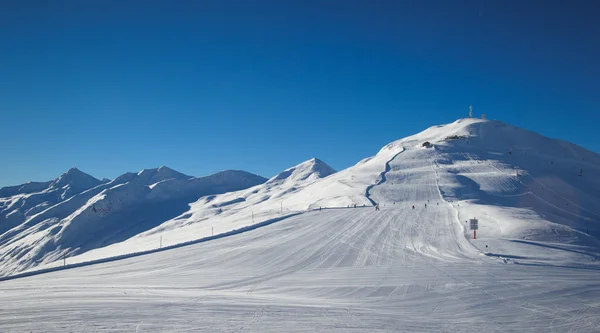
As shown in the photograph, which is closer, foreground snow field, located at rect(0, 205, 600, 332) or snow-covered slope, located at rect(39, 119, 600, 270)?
foreground snow field, located at rect(0, 205, 600, 332)

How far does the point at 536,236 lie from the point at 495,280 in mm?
16115

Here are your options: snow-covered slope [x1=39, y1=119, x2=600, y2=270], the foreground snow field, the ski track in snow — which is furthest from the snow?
the ski track in snow

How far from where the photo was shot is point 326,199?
64875mm

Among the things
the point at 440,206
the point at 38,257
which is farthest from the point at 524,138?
the point at 38,257

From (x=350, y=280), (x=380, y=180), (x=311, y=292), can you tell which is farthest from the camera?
(x=380, y=180)

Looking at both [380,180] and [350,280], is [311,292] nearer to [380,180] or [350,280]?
[350,280]

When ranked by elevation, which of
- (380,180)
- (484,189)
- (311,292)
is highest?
(380,180)

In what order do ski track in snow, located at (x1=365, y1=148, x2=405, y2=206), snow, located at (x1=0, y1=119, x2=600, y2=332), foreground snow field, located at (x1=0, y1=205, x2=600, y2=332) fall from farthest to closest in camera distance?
ski track in snow, located at (x1=365, y1=148, x2=405, y2=206), snow, located at (x1=0, y1=119, x2=600, y2=332), foreground snow field, located at (x1=0, y1=205, x2=600, y2=332)

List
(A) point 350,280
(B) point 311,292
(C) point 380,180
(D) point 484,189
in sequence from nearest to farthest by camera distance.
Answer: (B) point 311,292
(A) point 350,280
(D) point 484,189
(C) point 380,180

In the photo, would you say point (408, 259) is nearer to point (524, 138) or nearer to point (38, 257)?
point (524, 138)

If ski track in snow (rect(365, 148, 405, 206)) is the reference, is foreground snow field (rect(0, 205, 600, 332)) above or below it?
below

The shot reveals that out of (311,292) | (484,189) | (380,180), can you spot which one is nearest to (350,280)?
(311,292)

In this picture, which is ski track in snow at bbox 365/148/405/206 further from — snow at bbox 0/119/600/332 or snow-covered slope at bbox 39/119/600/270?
snow at bbox 0/119/600/332

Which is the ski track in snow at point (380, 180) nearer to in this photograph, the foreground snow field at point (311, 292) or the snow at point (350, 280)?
the snow at point (350, 280)
